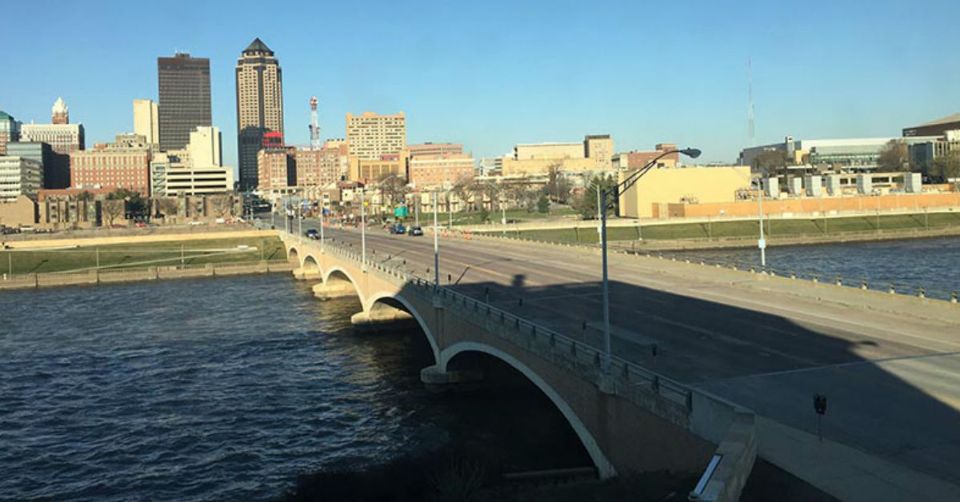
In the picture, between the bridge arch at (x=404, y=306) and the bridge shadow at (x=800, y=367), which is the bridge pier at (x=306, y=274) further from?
the bridge shadow at (x=800, y=367)

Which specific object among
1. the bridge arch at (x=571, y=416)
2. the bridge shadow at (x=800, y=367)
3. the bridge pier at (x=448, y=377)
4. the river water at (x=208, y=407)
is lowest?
the river water at (x=208, y=407)

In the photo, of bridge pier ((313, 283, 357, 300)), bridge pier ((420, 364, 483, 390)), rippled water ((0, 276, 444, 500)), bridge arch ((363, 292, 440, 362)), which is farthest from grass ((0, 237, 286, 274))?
bridge pier ((420, 364, 483, 390))

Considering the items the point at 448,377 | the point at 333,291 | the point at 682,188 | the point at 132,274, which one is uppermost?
the point at 682,188

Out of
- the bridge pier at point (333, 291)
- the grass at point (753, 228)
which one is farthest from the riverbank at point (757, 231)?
the bridge pier at point (333, 291)

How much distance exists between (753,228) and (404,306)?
10103cm

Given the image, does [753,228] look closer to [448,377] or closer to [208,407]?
[448,377]

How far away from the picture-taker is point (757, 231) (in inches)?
5595

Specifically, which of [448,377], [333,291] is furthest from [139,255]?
[448,377]

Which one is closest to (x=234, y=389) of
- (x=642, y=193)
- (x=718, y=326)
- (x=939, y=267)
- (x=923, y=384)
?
(x=718, y=326)

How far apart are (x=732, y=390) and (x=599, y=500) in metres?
7.54

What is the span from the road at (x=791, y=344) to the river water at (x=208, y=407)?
251 inches

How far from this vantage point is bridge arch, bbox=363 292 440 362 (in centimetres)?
4650

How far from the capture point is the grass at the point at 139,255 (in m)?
125

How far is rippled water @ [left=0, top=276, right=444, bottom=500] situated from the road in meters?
9.65
